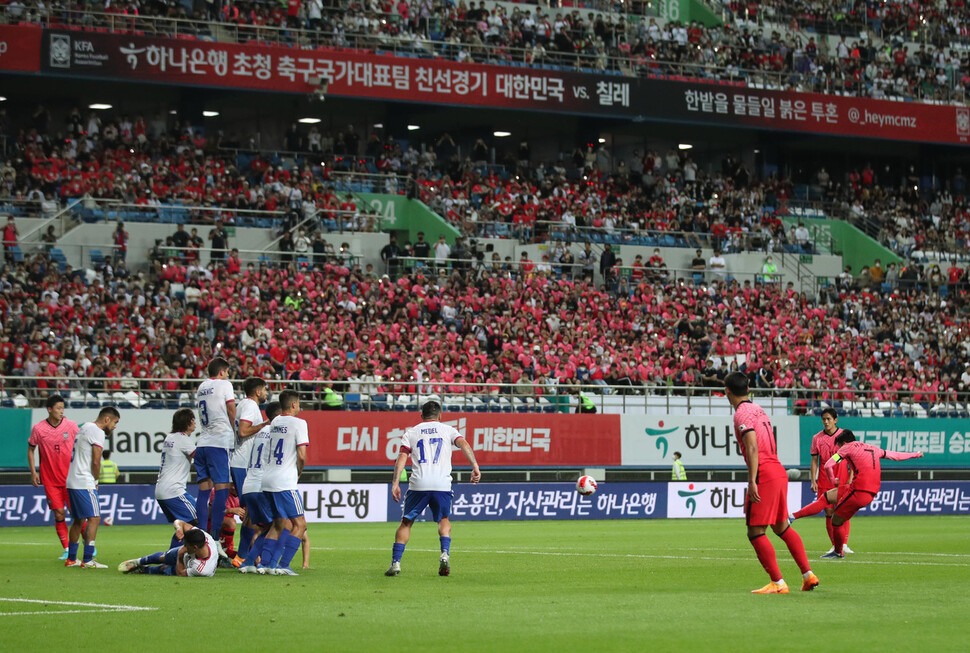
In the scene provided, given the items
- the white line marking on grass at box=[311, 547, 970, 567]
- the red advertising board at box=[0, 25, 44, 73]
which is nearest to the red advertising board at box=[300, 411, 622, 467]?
the white line marking on grass at box=[311, 547, 970, 567]

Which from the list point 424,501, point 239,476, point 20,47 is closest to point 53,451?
point 239,476

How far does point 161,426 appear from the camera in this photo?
31656 mm

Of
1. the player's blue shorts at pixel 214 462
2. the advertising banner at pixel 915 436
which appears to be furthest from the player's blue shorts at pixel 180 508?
the advertising banner at pixel 915 436

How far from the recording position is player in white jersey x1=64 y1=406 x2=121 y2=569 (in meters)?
17.5

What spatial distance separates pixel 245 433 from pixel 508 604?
4594mm

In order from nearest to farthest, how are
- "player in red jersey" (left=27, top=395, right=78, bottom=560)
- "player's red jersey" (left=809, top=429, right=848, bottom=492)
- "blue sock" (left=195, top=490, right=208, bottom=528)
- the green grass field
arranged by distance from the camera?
1. the green grass field
2. "blue sock" (left=195, top=490, right=208, bottom=528)
3. "player in red jersey" (left=27, top=395, right=78, bottom=560)
4. "player's red jersey" (left=809, top=429, right=848, bottom=492)

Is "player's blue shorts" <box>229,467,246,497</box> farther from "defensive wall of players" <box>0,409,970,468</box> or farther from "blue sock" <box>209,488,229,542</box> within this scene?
"defensive wall of players" <box>0,409,970,468</box>

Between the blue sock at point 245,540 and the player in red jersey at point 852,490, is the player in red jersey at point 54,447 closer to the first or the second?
the blue sock at point 245,540

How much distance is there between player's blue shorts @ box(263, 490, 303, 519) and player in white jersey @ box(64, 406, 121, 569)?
2934 millimetres

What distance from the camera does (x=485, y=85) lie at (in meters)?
50.2

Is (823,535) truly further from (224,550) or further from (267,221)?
(267,221)

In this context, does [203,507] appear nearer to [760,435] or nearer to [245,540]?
[245,540]

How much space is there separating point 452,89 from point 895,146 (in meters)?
22.7

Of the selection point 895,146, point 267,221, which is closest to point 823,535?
point 267,221
